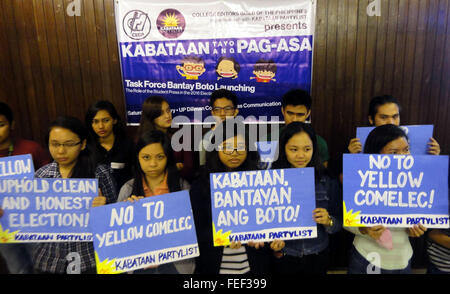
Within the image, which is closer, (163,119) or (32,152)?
(32,152)

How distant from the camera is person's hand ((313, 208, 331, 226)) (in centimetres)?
162

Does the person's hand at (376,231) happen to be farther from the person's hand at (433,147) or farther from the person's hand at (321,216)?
the person's hand at (433,147)

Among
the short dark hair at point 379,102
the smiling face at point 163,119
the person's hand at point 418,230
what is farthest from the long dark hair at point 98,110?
the person's hand at point 418,230

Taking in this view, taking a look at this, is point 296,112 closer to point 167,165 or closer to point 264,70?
point 264,70

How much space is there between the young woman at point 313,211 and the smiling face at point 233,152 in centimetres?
20

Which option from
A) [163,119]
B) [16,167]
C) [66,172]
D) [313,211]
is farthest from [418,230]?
[16,167]

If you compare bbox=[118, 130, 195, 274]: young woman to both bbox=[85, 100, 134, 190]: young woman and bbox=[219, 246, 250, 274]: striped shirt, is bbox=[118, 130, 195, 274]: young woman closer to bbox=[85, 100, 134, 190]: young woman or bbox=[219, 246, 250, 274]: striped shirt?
bbox=[219, 246, 250, 274]: striped shirt

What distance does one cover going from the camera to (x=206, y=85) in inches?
109

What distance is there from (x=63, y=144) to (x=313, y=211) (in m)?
1.44

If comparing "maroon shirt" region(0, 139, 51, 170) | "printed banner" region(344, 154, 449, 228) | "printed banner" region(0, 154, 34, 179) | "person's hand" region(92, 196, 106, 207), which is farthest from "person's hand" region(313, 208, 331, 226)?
"maroon shirt" region(0, 139, 51, 170)

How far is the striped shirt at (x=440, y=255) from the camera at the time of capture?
171 cm

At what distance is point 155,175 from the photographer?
1697 millimetres
